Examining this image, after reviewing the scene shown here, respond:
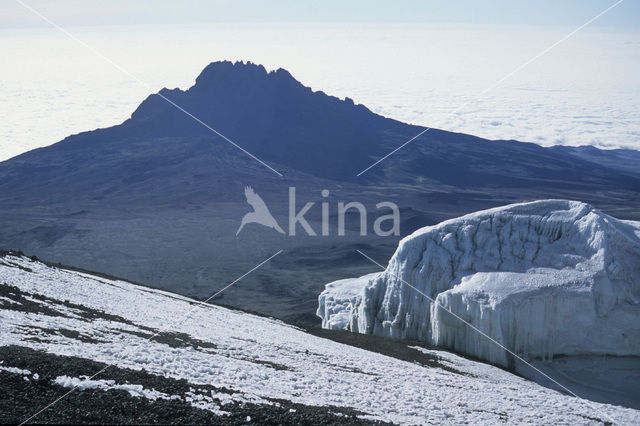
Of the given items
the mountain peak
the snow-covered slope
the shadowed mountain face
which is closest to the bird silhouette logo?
the shadowed mountain face

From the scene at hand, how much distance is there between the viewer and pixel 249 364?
18188 millimetres

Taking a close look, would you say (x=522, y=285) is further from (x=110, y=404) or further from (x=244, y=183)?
(x=244, y=183)

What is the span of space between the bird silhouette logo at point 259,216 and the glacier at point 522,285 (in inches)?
2790

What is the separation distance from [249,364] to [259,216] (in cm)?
9481

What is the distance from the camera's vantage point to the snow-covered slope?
15.3 m

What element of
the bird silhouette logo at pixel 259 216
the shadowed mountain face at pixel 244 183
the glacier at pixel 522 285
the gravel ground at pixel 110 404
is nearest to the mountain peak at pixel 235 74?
the shadowed mountain face at pixel 244 183

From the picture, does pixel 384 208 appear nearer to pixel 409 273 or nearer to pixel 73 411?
pixel 409 273

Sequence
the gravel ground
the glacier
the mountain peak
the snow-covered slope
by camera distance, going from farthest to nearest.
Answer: the mountain peak < the glacier < the snow-covered slope < the gravel ground

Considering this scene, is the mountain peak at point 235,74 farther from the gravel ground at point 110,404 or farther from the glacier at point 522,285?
the gravel ground at point 110,404

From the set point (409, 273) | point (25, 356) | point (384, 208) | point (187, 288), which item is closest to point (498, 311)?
point (409, 273)

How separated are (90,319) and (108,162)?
450 feet

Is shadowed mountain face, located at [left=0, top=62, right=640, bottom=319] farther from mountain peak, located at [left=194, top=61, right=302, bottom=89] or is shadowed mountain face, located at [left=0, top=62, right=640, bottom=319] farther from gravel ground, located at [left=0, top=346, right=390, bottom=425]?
gravel ground, located at [left=0, top=346, right=390, bottom=425]

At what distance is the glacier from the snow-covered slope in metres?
3.23

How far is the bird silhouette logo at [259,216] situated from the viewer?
4267 inches
